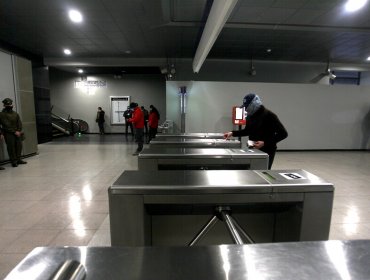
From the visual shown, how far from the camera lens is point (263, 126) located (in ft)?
8.63

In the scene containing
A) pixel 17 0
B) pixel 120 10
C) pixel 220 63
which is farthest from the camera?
pixel 220 63

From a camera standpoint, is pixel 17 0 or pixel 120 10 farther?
pixel 120 10

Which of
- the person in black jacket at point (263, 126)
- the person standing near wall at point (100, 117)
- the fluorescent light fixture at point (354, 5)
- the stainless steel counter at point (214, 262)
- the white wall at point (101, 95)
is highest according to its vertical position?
the fluorescent light fixture at point (354, 5)

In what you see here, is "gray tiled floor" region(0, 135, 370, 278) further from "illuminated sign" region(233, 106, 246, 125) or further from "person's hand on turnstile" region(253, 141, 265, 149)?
"illuminated sign" region(233, 106, 246, 125)

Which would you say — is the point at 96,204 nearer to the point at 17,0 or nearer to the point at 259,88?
the point at 17,0

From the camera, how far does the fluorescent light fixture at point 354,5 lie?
412 centimetres

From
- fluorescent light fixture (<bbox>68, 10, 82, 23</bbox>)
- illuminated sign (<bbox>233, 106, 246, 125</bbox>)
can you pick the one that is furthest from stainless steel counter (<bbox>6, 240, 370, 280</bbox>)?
illuminated sign (<bbox>233, 106, 246, 125</bbox>)

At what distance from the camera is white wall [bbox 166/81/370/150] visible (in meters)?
7.12

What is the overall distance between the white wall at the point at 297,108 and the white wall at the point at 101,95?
16.2 feet

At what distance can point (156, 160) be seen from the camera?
2.24 metres

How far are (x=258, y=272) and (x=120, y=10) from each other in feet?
16.7

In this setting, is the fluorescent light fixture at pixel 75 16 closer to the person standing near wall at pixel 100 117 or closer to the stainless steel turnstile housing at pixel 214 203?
the stainless steel turnstile housing at pixel 214 203

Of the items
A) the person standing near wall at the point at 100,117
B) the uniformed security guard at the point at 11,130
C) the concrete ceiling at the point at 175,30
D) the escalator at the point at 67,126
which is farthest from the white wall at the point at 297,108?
the escalator at the point at 67,126

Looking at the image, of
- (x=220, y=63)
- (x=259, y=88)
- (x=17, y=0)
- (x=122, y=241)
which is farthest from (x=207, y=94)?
(x=122, y=241)
